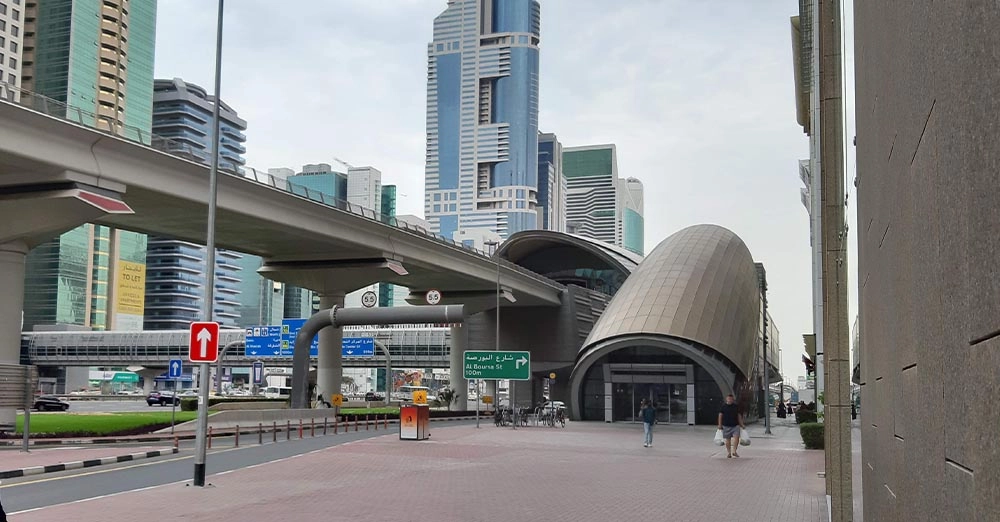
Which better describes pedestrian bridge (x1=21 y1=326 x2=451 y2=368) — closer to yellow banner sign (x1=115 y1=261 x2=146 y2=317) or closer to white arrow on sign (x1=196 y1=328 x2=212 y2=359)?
yellow banner sign (x1=115 y1=261 x2=146 y2=317)

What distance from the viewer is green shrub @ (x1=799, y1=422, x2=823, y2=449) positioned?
109 ft

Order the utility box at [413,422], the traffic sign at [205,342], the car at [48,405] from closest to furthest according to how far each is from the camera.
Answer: the traffic sign at [205,342] < the utility box at [413,422] < the car at [48,405]

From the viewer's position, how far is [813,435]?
109ft

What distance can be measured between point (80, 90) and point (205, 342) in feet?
468

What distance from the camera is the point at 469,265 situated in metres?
66.3

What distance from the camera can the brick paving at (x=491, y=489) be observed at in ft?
49.8

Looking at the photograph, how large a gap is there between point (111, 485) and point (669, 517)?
38.2ft

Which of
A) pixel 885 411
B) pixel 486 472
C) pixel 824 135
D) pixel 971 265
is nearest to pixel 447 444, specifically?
pixel 486 472

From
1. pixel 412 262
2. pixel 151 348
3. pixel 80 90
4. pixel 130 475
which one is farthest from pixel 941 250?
pixel 80 90

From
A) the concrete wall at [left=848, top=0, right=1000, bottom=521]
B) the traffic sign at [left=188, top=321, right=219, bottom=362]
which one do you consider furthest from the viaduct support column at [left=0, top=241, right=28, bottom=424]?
the concrete wall at [left=848, top=0, right=1000, bottom=521]

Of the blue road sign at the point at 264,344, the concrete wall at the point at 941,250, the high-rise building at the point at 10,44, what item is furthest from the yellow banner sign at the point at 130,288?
the concrete wall at the point at 941,250

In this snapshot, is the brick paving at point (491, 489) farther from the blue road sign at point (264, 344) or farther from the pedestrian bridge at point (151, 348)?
the pedestrian bridge at point (151, 348)

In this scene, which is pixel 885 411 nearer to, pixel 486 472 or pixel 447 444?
pixel 486 472

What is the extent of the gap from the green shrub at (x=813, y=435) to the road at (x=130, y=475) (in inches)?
665
